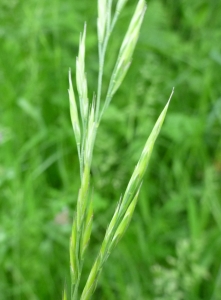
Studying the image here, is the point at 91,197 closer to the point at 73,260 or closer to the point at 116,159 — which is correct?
the point at 73,260

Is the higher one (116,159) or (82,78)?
(82,78)

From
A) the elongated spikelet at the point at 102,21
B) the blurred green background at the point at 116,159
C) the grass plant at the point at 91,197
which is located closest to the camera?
the grass plant at the point at 91,197

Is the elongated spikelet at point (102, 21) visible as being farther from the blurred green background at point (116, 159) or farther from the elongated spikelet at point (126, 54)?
the blurred green background at point (116, 159)

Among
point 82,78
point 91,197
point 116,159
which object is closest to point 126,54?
point 82,78

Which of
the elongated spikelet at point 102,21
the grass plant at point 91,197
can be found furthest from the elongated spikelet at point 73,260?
the elongated spikelet at point 102,21

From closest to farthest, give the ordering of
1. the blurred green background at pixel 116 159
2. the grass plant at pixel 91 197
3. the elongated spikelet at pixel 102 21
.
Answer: the grass plant at pixel 91 197 < the elongated spikelet at pixel 102 21 < the blurred green background at pixel 116 159

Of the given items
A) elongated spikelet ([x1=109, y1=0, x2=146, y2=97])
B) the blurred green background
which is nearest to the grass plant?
elongated spikelet ([x1=109, y1=0, x2=146, y2=97])

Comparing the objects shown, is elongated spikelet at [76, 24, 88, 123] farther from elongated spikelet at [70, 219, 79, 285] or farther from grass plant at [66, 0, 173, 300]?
elongated spikelet at [70, 219, 79, 285]

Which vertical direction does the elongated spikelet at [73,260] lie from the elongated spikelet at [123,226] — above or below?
below

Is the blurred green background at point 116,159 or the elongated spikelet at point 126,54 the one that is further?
the blurred green background at point 116,159
